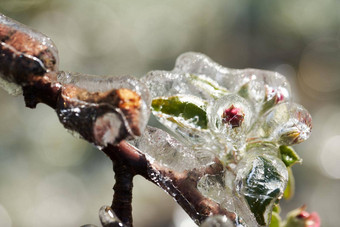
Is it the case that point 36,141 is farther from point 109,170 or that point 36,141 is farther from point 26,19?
point 26,19

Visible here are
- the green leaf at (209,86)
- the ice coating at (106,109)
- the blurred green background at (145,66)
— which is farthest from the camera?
the blurred green background at (145,66)

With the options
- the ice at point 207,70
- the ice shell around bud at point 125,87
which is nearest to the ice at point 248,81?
the ice at point 207,70

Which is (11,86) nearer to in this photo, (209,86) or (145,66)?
(209,86)

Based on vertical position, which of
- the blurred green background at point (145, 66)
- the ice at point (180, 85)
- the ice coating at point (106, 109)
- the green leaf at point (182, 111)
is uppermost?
the blurred green background at point (145, 66)

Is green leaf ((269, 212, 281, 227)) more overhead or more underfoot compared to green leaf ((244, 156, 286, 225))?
more overhead

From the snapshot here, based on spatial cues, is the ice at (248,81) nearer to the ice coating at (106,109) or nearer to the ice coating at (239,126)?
the ice coating at (239,126)

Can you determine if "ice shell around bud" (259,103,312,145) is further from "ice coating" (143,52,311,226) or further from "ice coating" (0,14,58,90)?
"ice coating" (0,14,58,90)

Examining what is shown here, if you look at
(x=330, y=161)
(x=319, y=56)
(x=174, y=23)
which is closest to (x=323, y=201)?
(x=330, y=161)

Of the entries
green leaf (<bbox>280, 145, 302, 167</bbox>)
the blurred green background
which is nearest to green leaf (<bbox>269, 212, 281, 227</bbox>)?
green leaf (<bbox>280, 145, 302, 167</bbox>)
